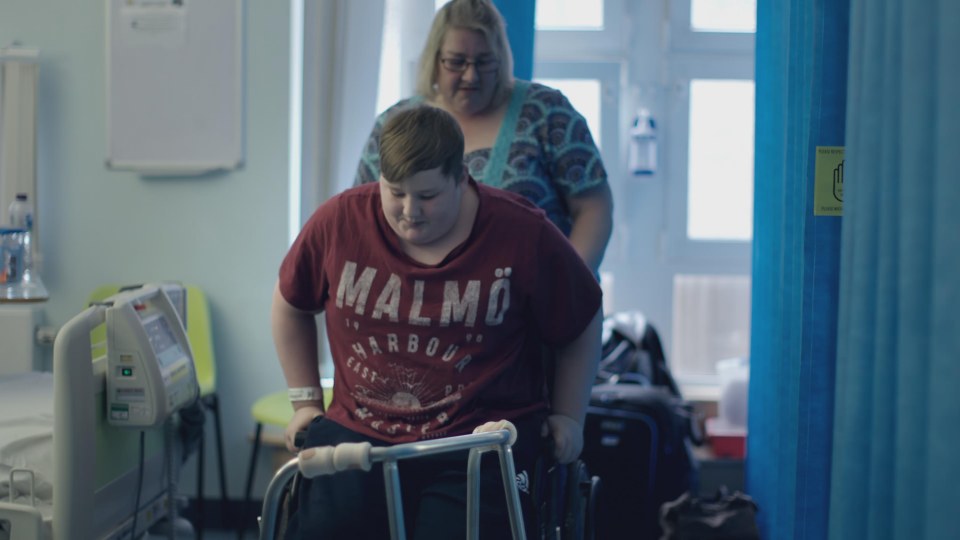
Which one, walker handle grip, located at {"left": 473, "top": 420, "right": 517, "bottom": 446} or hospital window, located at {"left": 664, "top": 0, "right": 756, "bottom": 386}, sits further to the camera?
hospital window, located at {"left": 664, "top": 0, "right": 756, "bottom": 386}

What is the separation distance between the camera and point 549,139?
2094 millimetres

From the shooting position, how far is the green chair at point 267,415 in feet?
9.21

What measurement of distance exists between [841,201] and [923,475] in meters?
0.68

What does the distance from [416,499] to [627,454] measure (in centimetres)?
137

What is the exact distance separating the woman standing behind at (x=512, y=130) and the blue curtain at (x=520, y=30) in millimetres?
725

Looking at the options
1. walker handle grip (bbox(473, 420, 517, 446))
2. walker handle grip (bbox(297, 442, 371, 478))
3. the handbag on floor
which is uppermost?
walker handle grip (bbox(473, 420, 517, 446))

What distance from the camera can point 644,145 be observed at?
11.5ft

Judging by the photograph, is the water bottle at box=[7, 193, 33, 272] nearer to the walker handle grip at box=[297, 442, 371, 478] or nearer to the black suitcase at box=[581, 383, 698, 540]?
the black suitcase at box=[581, 383, 698, 540]

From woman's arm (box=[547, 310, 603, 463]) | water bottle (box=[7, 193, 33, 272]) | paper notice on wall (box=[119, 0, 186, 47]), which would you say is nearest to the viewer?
woman's arm (box=[547, 310, 603, 463])

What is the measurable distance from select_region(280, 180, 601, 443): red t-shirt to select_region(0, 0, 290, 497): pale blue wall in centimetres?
168

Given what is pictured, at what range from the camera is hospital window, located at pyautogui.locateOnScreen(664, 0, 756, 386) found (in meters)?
3.57

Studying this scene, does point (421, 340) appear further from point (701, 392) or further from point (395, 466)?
point (701, 392)

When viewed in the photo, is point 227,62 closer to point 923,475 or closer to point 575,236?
point 575,236

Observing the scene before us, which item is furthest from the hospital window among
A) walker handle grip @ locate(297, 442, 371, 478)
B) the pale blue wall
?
walker handle grip @ locate(297, 442, 371, 478)
